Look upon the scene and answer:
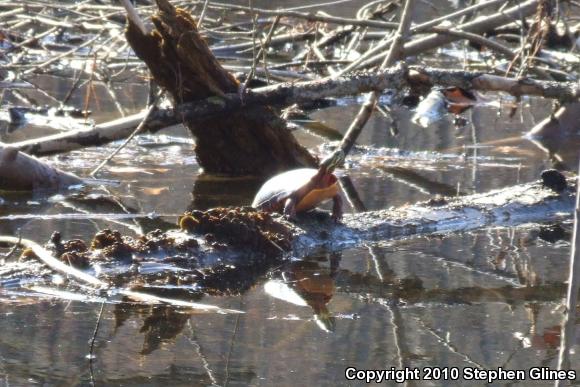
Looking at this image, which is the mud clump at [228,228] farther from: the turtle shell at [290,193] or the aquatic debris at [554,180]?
the aquatic debris at [554,180]

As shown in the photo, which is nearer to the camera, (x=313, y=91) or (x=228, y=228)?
(x=228, y=228)

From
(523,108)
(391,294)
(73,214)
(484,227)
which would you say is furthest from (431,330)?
(523,108)

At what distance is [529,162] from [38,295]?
414 cm

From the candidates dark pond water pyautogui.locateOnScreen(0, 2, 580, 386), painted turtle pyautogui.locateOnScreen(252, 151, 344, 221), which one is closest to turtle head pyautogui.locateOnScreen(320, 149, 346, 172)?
painted turtle pyautogui.locateOnScreen(252, 151, 344, 221)

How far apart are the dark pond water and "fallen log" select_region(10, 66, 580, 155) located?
39 cm

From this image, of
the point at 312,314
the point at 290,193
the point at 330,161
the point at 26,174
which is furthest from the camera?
the point at 26,174

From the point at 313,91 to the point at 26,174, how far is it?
162 centimetres

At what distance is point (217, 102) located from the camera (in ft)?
19.5

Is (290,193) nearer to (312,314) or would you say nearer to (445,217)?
(445,217)

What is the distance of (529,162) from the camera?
7.15 metres

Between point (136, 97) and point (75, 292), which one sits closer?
point (75, 292)

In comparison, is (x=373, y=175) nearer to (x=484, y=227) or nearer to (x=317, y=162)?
(x=317, y=162)

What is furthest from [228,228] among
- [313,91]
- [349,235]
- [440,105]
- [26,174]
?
[440,105]

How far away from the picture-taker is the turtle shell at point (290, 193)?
4824mm
